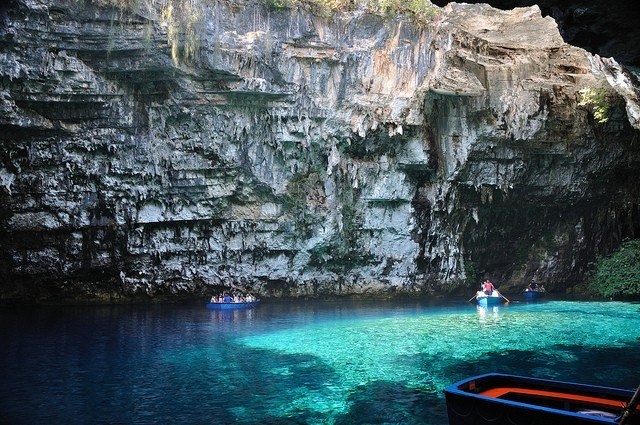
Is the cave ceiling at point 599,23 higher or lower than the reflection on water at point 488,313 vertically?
higher

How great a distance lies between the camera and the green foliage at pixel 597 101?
78.4 feet

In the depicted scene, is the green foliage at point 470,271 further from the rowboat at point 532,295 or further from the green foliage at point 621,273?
the green foliage at point 621,273

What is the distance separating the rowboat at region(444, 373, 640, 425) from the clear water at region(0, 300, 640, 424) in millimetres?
1091

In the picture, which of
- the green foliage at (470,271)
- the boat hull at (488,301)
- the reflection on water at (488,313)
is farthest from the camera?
the green foliage at (470,271)

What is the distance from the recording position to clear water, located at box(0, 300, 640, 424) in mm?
9125

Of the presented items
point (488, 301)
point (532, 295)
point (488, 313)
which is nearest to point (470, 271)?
point (532, 295)

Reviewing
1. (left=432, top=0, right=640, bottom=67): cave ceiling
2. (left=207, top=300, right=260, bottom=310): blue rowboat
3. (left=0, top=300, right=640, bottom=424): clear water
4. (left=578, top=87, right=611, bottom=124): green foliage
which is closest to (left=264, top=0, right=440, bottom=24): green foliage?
(left=578, top=87, right=611, bottom=124): green foliage

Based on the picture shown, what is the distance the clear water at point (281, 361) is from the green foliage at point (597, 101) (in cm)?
873

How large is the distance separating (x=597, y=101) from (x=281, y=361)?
63.1 ft

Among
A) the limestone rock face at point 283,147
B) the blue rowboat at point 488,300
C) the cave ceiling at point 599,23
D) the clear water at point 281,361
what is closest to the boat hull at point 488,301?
the blue rowboat at point 488,300

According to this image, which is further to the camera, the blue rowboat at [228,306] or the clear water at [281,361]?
the blue rowboat at [228,306]

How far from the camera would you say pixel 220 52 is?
2205 cm

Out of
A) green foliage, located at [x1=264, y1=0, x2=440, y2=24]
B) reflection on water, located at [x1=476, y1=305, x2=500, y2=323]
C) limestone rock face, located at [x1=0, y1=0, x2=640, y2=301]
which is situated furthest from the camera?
green foliage, located at [x1=264, y1=0, x2=440, y2=24]

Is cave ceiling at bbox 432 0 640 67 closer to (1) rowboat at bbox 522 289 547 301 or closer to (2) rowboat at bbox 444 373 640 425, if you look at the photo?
(2) rowboat at bbox 444 373 640 425
